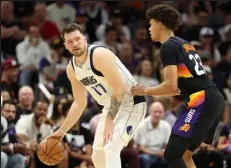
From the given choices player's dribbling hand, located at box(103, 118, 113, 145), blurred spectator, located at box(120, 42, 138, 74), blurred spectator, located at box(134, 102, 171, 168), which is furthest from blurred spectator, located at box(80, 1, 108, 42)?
player's dribbling hand, located at box(103, 118, 113, 145)

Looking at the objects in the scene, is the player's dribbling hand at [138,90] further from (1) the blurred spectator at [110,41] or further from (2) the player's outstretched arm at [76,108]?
(1) the blurred spectator at [110,41]

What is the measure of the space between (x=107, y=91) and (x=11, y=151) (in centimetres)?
340

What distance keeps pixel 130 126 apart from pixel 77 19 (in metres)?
8.62

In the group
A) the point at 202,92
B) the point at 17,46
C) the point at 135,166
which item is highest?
the point at 202,92

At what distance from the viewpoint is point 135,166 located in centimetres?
1151

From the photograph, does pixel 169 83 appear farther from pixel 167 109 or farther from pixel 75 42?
pixel 167 109

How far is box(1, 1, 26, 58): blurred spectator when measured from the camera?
50.0ft

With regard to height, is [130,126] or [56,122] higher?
[130,126]

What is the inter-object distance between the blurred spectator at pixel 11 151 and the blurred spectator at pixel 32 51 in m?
3.57

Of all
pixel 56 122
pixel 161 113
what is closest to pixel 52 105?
pixel 56 122

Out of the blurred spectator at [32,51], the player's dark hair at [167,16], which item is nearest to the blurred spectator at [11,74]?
the blurred spectator at [32,51]

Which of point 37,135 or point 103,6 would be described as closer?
point 37,135

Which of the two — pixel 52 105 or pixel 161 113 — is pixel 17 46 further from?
pixel 161 113

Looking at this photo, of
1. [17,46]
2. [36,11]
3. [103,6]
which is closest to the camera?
[17,46]
